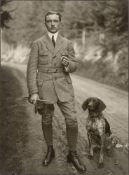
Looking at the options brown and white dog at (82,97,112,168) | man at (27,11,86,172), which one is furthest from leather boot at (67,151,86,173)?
brown and white dog at (82,97,112,168)

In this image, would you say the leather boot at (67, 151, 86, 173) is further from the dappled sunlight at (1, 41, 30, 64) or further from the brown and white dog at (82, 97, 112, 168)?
the dappled sunlight at (1, 41, 30, 64)

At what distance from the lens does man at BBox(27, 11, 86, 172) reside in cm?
486

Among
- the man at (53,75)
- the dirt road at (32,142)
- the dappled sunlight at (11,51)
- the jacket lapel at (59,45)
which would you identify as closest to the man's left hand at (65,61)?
the man at (53,75)

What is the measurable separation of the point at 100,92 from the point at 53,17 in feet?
27.8

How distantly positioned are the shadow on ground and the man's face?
2.00 metres

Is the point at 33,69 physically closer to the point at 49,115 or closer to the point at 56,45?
the point at 56,45

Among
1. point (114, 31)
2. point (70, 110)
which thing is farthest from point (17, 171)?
point (114, 31)

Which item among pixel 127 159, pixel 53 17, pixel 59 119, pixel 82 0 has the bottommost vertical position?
pixel 127 159

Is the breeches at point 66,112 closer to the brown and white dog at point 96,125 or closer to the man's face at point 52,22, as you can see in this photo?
the brown and white dog at point 96,125

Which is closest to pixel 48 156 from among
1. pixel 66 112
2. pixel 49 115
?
pixel 49 115

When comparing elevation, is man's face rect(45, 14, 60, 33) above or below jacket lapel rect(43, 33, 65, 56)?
above

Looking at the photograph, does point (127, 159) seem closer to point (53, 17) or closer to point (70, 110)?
point (70, 110)

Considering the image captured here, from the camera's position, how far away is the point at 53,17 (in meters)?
4.61

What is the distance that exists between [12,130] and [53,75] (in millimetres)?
1981
